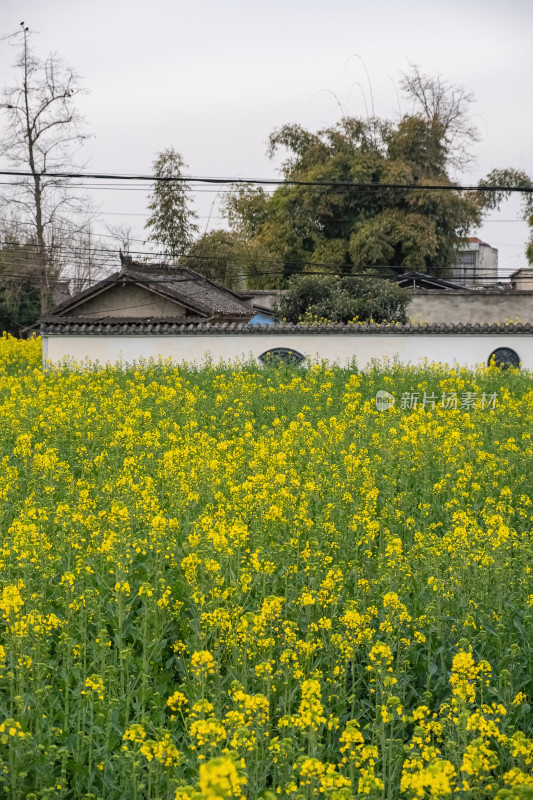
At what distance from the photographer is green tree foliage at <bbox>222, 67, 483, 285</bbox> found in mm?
34938

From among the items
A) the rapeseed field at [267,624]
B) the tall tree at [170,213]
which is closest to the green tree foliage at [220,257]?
the tall tree at [170,213]

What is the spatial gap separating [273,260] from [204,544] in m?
34.1

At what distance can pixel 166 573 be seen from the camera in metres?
4.43

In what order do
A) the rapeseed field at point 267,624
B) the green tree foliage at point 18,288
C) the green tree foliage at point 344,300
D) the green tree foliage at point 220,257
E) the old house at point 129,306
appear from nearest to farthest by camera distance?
the rapeseed field at point 267,624 < the old house at point 129,306 < the green tree foliage at point 344,300 < the green tree foliage at point 18,288 < the green tree foliage at point 220,257

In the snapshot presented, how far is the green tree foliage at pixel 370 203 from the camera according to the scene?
115 feet

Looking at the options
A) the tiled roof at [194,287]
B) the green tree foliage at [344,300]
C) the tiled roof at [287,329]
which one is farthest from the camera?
the tiled roof at [194,287]

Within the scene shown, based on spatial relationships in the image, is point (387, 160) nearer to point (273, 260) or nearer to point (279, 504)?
point (273, 260)

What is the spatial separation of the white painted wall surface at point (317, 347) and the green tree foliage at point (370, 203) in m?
14.3

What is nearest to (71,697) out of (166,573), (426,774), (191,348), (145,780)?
(145,780)

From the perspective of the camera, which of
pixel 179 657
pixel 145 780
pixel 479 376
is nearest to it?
pixel 145 780

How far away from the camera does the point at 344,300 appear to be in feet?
82.9

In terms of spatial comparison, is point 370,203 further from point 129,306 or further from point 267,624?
point 267,624

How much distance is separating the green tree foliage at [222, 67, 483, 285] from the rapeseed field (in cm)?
2805

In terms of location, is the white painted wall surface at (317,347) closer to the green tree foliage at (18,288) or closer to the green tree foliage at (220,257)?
the green tree foliage at (18,288)
